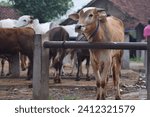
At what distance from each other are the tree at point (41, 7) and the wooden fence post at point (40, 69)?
87.7 ft

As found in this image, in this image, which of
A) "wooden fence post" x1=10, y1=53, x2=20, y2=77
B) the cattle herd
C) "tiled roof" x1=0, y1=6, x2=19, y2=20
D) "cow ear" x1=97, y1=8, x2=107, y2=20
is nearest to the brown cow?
the cattle herd

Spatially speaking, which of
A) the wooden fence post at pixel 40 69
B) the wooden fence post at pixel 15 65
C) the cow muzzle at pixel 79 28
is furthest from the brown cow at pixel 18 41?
the wooden fence post at pixel 40 69

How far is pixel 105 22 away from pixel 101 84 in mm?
1151

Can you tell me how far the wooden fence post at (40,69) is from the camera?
6641 mm

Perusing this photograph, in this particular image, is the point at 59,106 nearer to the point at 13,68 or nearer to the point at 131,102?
the point at 131,102

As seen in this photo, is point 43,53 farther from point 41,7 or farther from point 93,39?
point 41,7

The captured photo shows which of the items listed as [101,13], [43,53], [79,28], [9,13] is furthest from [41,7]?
[43,53]

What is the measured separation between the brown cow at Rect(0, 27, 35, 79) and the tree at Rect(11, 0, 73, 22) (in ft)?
60.2

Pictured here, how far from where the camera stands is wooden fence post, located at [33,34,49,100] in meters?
6.64

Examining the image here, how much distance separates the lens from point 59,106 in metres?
4.86

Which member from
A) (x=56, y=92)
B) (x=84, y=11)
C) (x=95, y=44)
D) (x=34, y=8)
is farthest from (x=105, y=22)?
(x=34, y=8)

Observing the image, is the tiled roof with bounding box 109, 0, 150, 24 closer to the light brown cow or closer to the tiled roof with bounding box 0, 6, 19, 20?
the tiled roof with bounding box 0, 6, 19, 20

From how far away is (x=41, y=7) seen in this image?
33594mm

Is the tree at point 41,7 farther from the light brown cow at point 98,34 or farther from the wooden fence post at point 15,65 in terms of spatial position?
the light brown cow at point 98,34
